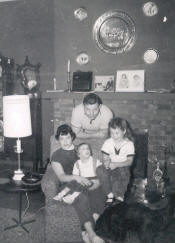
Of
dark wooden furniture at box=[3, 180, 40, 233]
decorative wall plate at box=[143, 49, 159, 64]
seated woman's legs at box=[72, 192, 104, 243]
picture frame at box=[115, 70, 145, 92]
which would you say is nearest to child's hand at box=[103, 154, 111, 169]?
seated woman's legs at box=[72, 192, 104, 243]

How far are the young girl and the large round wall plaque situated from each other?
1.81m

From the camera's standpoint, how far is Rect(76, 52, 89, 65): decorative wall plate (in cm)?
457

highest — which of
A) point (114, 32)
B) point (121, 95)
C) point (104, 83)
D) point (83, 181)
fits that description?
point (114, 32)

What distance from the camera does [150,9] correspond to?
418 cm

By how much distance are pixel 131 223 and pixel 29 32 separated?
3.98m

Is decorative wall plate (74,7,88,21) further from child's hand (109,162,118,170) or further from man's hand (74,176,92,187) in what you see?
man's hand (74,176,92,187)

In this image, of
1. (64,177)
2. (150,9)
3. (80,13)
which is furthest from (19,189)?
(150,9)

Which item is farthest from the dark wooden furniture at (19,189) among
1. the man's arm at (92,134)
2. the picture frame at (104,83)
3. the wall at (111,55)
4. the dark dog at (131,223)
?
the wall at (111,55)

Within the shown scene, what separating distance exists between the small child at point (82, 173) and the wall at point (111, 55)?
6.70 ft

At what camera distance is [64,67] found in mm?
4734

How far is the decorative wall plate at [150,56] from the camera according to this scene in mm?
4246

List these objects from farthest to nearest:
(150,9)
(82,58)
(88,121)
Result: (82,58) → (150,9) → (88,121)

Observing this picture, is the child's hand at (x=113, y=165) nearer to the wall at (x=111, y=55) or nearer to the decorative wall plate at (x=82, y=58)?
the wall at (x=111, y=55)

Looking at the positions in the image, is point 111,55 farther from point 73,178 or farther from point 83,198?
point 83,198
